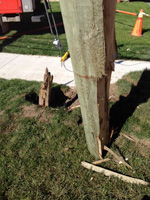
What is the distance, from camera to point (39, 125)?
10.7ft

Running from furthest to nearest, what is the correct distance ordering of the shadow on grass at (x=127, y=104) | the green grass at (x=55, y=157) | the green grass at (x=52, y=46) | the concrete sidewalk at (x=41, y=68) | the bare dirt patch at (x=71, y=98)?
1. the green grass at (x=52, y=46)
2. the concrete sidewalk at (x=41, y=68)
3. the bare dirt patch at (x=71, y=98)
4. the shadow on grass at (x=127, y=104)
5. the green grass at (x=55, y=157)

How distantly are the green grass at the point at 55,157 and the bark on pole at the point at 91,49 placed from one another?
2.23 ft

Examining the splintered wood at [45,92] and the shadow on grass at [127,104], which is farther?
the splintered wood at [45,92]

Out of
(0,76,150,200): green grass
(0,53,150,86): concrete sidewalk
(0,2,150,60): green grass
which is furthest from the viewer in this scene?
(0,2,150,60): green grass

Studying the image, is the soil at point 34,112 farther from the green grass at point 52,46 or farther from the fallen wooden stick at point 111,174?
the green grass at point 52,46

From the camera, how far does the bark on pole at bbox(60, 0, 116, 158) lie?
1.40 m

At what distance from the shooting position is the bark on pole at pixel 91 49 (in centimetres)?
140

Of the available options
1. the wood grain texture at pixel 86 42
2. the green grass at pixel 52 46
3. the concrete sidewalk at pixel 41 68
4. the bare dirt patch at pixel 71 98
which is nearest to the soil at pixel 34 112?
the bare dirt patch at pixel 71 98

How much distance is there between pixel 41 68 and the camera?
537 centimetres

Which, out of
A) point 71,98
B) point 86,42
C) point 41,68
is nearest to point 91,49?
point 86,42

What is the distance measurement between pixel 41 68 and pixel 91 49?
396 cm

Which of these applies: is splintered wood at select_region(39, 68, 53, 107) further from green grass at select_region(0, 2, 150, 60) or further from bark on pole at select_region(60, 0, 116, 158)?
green grass at select_region(0, 2, 150, 60)

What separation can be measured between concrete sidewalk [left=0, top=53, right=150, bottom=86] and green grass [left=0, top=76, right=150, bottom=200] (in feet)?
4.35

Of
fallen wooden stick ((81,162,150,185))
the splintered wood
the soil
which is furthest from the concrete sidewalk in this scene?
fallen wooden stick ((81,162,150,185))
